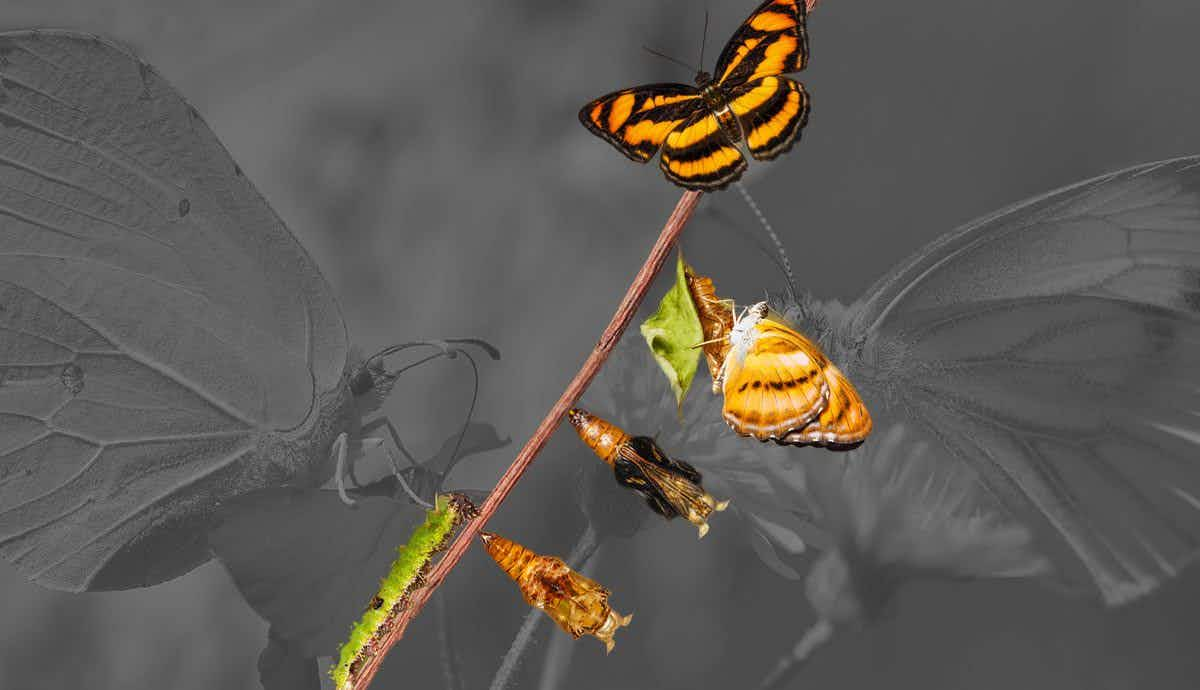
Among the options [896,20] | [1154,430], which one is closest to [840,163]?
[896,20]

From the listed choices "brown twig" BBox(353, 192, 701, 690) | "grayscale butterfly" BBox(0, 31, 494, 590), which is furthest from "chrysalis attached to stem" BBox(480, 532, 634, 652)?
"grayscale butterfly" BBox(0, 31, 494, 590)

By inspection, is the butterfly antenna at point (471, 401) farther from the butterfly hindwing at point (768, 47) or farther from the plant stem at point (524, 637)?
the butterfly hindwing at point (768, 47)

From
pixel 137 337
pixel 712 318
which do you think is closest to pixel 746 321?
pixel 712 318

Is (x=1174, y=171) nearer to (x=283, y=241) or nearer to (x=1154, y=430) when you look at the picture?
(x=1154, y=430)

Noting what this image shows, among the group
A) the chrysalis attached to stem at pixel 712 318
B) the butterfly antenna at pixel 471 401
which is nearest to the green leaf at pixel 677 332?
the chrysalis attached to stem at pixel 712 318

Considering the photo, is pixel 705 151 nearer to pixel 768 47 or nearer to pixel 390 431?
pixel 768 47

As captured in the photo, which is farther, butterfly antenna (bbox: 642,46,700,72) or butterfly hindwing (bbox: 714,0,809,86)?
butterfly antenna (bbox: 642,46,700,72)

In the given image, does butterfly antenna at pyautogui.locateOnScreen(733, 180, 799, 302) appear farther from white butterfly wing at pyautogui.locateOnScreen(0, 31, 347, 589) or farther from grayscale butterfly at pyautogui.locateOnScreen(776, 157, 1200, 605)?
white butterfly wing at pyautogui.locateOnScreen(0, 31, 347, 589)
